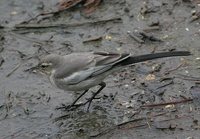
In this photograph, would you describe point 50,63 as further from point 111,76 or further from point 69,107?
point 111,76

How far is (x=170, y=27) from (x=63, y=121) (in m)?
2.63

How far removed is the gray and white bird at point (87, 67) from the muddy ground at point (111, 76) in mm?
457

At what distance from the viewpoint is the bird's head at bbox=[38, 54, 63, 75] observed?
821cm

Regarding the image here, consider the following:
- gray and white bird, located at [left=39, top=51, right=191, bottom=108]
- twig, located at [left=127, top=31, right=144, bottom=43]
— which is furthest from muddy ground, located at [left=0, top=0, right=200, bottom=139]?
gray and white bird, located at [left=39, top=51, right=191, bottom=108]

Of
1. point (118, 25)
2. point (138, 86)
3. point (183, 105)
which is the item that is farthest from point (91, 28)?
point (183, 105)

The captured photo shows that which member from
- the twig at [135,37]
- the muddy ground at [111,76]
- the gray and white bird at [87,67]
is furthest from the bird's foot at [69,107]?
the twig at [135,37]

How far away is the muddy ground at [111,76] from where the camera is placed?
7.87m

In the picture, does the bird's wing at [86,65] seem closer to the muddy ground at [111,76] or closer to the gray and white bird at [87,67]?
the gray and white bird at [87,67]

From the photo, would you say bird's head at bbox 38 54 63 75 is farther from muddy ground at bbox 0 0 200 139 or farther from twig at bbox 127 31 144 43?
twig at bbox 127 31 144 43

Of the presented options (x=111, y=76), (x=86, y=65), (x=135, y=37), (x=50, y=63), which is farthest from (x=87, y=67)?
(x=135, y=37)

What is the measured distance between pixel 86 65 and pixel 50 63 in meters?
0.53

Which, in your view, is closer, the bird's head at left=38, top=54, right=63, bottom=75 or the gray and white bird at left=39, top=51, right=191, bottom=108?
the gray and white bird at left=39, top=51, right=191, bottom=108

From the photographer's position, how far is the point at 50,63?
8266 millimetres

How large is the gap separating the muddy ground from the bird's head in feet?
1.54
